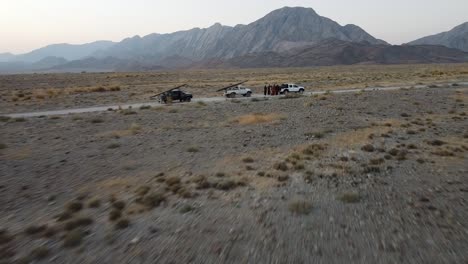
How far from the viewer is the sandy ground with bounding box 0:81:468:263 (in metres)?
7.03

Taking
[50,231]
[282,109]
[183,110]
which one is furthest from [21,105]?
[50,231]

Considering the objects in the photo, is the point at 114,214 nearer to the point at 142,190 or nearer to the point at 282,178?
the point at 142,190

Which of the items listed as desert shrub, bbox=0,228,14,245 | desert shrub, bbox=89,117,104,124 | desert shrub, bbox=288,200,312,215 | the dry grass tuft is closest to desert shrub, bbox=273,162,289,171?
desert shrub, bbox=288,200,312,215

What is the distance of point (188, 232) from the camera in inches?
307

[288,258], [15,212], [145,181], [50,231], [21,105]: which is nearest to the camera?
[288,258]

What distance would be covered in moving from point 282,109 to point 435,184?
64.6 feet

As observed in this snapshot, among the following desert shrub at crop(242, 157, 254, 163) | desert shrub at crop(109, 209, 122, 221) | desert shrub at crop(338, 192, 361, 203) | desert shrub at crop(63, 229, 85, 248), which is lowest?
desert shrub at crop(242, 157, 254, 163)

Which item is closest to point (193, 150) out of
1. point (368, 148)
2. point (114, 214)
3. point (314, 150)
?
point (314, 150)

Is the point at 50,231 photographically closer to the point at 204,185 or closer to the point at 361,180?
the point at 204,185

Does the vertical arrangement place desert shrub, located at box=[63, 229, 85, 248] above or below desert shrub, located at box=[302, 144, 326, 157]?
above

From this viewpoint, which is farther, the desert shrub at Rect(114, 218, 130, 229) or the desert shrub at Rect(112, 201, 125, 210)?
the desert shrub at Rect(112, 201, 125, 210)

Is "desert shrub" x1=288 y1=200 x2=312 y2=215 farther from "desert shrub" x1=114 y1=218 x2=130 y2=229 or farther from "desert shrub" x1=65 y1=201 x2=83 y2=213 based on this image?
"desert shrub" x1=65 y1=201 x2=83 y2=213

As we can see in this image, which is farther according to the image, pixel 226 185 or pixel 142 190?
pixel 226 185

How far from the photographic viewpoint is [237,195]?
10180 mm
